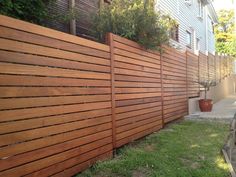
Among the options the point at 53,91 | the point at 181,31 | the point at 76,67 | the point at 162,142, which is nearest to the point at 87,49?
the point at 76,67

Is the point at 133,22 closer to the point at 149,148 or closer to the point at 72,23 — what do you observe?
the point at 72,23

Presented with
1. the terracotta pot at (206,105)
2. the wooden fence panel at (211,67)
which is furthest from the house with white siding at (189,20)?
the terracotta pot at (206,105)

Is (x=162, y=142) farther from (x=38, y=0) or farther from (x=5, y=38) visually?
(x=5, y=38)

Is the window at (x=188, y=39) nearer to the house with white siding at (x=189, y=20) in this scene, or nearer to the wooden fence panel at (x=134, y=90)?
the house with white siding at (x=189, y=20)

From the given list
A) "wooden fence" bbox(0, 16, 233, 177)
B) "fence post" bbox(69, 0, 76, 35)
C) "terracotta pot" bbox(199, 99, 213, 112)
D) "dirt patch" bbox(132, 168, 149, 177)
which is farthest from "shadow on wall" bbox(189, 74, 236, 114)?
"dirt patch" bbox(132, 168, 149, 177)

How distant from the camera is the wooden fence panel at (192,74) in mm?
11430

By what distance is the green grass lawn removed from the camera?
4.48 meters

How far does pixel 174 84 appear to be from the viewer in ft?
30.6

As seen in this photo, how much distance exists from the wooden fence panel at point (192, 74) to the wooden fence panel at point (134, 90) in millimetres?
3911

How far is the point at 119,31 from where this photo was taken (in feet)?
20.7

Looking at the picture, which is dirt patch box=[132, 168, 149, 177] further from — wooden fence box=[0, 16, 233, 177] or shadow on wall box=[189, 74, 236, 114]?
shadow on wall box=[189, 74, 236, 114]

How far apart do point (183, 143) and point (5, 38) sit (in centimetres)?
437

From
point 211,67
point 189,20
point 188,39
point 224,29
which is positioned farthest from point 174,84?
point 224,29

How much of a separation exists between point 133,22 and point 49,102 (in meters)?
3.28
